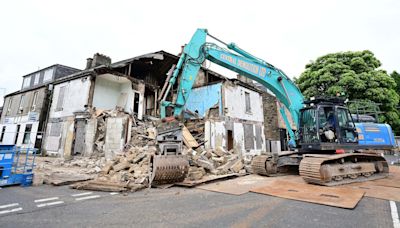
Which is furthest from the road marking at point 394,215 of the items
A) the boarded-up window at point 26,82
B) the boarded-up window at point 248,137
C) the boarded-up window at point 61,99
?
the boarded-up window at point 26,82

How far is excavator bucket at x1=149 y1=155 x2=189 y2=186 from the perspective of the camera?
541 centimetres

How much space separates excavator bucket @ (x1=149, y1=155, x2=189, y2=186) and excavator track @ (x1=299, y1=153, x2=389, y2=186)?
379cm

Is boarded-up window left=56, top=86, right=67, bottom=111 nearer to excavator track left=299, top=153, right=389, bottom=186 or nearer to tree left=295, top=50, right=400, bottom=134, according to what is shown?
excavator track left=299, top=153, right=389, bottom=186

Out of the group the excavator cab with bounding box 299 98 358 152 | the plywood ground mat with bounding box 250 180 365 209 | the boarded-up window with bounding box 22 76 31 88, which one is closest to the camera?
the plywood ground mat with bounding box 250 180 365 209

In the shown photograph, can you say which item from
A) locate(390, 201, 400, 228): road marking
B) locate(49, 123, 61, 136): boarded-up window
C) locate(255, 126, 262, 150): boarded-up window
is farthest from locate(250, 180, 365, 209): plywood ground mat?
locate(49, 123, 61, 136): boarded-up window

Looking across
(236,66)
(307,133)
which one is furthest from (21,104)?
(307,133)

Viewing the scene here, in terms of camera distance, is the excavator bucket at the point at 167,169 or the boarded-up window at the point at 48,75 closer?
the excavator bucket at the point at 167,169

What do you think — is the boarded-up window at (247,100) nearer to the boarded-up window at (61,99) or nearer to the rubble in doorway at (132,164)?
the rubble in doorway at (132,164)

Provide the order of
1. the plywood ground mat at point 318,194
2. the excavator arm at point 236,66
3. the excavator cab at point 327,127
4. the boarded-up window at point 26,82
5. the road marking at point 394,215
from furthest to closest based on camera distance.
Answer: the boarded-up window at point 26,82, the excavator arm at point 236,66, the excavator cab at point 327,127, the plywood ground mat at point 318,194, the road marking at point 394,215

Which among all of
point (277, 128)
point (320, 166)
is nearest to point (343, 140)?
point (320, 166)

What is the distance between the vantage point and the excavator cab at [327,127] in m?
6.47

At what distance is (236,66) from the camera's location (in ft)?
26.8

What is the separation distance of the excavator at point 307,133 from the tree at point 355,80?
10130 millimetres

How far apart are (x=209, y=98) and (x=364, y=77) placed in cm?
1357
